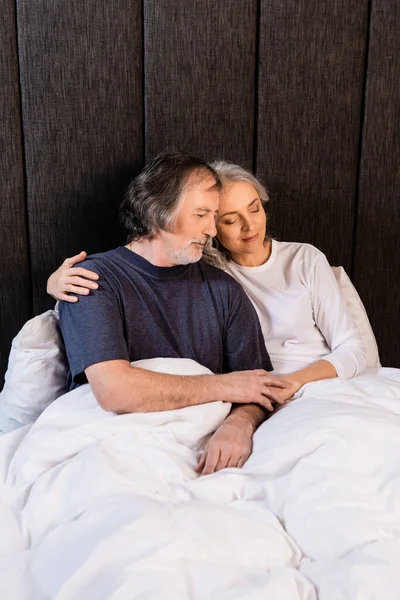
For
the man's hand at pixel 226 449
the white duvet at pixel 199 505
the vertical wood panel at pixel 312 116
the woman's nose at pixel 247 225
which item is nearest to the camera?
the white duvet at pixel 199 505

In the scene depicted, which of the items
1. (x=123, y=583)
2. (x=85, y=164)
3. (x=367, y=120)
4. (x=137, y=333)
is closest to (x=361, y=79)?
(x=367, y=120)

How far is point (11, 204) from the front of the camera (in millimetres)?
1769

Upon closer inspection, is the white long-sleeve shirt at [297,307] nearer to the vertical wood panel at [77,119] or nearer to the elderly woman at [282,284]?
the elderly woman at [282,284]

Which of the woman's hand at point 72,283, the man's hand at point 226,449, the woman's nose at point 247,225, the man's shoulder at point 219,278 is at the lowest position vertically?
the man's hand at point 226,449

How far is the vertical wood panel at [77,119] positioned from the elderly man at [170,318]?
0.16 metres

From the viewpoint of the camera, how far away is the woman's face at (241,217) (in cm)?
170

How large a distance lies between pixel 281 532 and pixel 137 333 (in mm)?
609

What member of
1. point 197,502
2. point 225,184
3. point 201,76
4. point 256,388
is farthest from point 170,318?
point 201,76

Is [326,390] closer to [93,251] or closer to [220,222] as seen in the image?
[220,222]

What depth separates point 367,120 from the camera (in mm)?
1879

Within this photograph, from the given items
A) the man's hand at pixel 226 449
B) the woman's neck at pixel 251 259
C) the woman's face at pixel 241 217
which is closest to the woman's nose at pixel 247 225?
the woman's face at pixel 241 217

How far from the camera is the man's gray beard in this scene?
159 cm

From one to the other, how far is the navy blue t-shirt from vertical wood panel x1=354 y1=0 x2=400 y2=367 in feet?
1.52

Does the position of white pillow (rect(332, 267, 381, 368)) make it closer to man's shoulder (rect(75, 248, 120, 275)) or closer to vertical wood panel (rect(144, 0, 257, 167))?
vertical wood panel (rect(144, 0, 257, 167))
